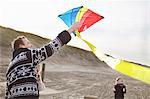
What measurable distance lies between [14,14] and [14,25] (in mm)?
198

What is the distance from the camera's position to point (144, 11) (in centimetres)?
282

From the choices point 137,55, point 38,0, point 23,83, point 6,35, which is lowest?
point 23,83

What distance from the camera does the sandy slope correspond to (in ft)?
11.4

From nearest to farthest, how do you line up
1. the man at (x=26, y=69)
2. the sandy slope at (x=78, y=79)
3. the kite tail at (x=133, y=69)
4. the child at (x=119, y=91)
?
the man at (x=26, y=69) → the kite tail at (x=133, y=69) → the child at (x=119, y=91) → the sandy slope at (x=78, y=79)

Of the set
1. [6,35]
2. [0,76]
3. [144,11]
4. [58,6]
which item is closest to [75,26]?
[58,6]

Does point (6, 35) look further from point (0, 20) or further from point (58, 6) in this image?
point (58, 6)

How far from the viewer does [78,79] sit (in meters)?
3.86

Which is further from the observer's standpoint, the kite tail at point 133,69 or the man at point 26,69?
the kite tail at point 133,69

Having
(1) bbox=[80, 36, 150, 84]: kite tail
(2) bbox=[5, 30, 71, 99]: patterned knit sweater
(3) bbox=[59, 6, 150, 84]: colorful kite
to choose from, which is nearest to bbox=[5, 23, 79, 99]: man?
(2) bbox=[5, 30, 71, 99]: patterned knit sweater

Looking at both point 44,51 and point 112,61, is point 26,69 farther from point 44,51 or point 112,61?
point 112,61

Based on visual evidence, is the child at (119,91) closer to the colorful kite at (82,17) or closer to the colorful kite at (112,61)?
the colorful kite at (112,61)

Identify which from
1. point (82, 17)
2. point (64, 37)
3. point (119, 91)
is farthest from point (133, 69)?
point (119, 91)

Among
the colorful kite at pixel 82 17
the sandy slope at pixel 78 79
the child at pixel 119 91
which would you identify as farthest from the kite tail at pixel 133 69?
the sandy slope at pixel 78 79

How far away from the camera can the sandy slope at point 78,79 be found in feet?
11.4
